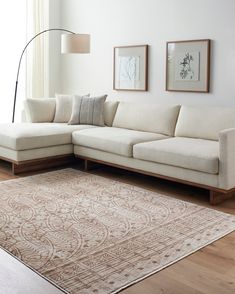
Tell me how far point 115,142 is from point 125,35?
1903 millimetres

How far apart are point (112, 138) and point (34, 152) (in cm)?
89

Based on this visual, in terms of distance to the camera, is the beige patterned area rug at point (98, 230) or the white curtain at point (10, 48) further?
the white curtain at point (10, 48)

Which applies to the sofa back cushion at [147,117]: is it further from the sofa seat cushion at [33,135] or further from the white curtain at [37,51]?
the white curtain at [37,51]

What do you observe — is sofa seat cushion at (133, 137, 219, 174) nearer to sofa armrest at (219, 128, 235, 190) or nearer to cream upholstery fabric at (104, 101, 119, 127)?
sofa armrest at (219, 128, 235, 190)

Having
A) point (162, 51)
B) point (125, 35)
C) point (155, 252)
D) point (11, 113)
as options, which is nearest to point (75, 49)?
point (125, 35)

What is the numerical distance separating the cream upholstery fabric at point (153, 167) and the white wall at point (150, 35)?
3.88 feet

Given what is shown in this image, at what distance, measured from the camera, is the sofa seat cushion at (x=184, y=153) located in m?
3.41

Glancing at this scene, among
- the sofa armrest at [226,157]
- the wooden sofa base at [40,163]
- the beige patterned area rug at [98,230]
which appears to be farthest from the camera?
the wooden sofa base at [40,163]

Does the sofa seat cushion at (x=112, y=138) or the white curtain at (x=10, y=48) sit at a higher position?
the white curtain at (x=10, y=48)

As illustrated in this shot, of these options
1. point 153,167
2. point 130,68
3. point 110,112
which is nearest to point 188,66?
point 130,68

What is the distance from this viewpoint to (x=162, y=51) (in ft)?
16.3

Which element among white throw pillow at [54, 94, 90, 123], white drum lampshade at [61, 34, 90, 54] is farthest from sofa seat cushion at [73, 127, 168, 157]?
white drum lampshade at [61, 34, 90, 54]

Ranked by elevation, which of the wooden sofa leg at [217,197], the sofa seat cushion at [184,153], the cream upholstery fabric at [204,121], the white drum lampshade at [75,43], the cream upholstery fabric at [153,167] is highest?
the white drum lampshade at [75,43]

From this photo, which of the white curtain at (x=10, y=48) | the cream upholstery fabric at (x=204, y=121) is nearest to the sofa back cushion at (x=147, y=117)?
the cream upholstery fabric at (x=204, y=121)
